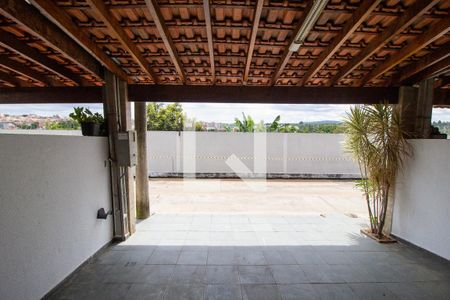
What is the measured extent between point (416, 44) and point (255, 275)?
3.61 meters

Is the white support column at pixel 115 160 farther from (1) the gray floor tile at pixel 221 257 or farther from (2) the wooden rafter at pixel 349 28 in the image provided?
(2) the wooden rafter at pixel 349 28

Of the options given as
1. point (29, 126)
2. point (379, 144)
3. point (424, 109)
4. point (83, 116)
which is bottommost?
point (379, 144)

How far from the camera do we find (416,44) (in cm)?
295

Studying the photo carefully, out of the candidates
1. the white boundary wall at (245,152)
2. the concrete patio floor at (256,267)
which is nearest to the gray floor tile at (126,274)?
the concrete patio floor at (256,267)

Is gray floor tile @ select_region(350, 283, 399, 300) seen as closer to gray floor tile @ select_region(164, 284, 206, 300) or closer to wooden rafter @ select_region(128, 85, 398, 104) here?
gray floor tile @ select_region(164, 284, 206, 300)

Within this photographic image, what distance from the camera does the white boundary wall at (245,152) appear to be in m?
11.1

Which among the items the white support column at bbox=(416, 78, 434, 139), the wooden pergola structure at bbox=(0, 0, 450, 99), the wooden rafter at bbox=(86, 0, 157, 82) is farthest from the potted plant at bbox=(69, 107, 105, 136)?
the white support column at bbox=(416, 78, 434, 139)

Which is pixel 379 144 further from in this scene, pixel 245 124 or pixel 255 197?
pixel 245 124

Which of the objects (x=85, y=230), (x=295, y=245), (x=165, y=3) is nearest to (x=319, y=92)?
(x=295, y=245)

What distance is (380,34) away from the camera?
9.41 ft

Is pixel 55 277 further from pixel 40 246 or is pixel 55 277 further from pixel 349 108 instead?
pixel 349 108

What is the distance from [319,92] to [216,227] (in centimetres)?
329

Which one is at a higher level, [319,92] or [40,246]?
[319,92]

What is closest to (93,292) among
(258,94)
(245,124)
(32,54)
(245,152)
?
(32,54)
